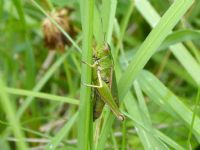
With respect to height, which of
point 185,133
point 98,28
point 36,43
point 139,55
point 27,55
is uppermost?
point 36,43

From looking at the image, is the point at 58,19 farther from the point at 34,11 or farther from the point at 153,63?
the point at 153,63

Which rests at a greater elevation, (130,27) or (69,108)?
(130,27)

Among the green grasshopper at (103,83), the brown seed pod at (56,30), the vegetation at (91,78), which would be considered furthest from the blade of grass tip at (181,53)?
the green grasshopper at (103,83)

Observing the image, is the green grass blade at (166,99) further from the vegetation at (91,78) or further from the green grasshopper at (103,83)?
the green grasshopper at (103,83)

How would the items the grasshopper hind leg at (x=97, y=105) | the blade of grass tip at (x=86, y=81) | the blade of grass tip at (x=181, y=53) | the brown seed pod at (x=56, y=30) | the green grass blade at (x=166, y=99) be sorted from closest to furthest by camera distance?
the blade of grass tip at (x=86, y=81)
the grasshopper hind leg at (x=97, y=105)
the green grass blade at (x=166, y=99)
the blade of grass tip at (x=181, y=53)
the brown seed pod at (x=56, y=30)

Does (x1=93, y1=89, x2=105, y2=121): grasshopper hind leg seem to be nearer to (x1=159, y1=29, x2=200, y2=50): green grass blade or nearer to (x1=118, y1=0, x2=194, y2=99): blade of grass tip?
(x1=118, y1=0, x2=194, y2=99): blade of grass tip

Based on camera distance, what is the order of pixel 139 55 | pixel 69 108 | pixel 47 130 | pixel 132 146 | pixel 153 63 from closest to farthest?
pixel 139 55 → pixel 132 146 → pixel 47 130 → pixel 69 108 → pixel 153 63

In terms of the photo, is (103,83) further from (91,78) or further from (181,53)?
(181,53)

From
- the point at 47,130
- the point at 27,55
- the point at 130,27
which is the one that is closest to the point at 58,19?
the point at 27,55
